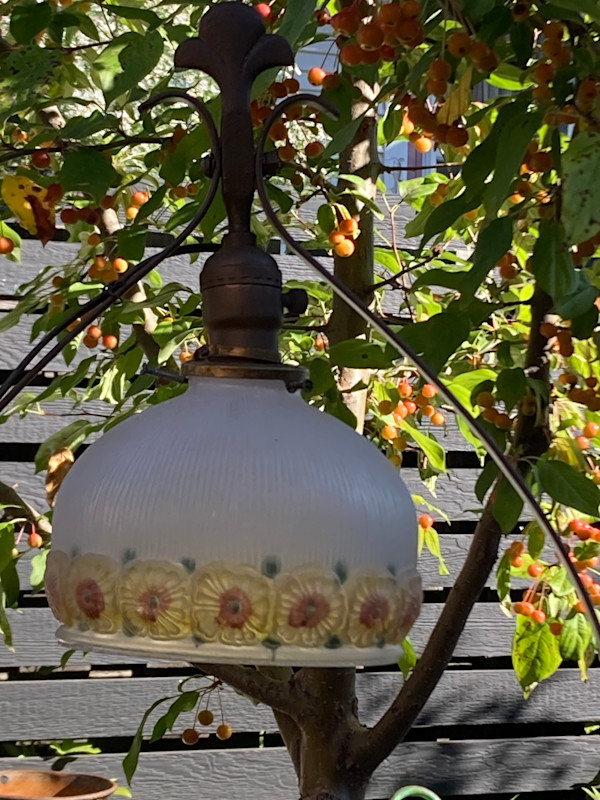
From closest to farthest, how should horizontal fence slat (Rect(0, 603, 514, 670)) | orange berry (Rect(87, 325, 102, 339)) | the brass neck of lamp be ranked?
the brass neck of lamp < orange berry (Rect(87, 325, 102, 339)) < horizontal fence slat (Rect(0, 603, 514, 670))

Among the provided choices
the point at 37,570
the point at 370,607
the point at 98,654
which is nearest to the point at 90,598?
the point at 370,607

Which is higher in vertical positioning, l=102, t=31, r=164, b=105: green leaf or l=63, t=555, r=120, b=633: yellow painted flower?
l=102, t=31, r=164, b=105: green leaf

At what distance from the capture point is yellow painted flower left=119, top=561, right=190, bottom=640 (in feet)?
1.56

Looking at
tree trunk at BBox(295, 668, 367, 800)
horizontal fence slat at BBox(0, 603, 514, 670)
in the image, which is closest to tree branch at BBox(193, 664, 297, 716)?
tree trunk at BBox(295, 668, 367, 800)

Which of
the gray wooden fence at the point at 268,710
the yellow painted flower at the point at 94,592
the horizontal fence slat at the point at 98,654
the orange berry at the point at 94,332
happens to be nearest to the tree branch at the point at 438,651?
the orange berry at the point at 94,332

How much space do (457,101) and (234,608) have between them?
0.54 meters

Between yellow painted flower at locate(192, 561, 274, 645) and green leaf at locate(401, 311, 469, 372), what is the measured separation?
44 centimetres

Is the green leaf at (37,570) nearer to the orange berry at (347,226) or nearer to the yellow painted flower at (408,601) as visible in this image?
the orange berry at (347,226)

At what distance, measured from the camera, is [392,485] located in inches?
21.2

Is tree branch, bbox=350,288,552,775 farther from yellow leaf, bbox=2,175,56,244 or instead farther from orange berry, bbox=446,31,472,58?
yellow leaf, bbox=2,175,56,244

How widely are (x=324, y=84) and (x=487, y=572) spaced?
0.53 m

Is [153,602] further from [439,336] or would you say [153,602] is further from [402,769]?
[402,769]

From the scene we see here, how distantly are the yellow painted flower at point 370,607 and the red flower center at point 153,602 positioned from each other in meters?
0.08

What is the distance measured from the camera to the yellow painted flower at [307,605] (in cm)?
48
